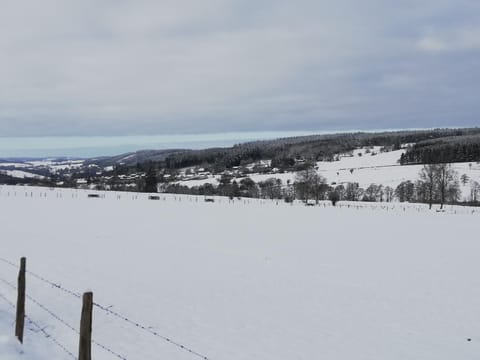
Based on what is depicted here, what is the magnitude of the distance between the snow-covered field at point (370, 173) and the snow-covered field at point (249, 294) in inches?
3285

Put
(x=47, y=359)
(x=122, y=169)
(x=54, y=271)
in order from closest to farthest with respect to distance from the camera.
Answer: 1. (x=47, y=359)
2. (x=54, y=271)
3. (x=122, y=169)

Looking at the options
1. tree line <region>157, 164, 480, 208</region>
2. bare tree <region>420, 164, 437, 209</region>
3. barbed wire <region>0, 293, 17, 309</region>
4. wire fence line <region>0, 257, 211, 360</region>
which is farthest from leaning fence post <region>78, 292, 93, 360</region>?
bare tree <region>420, 164, 437, 209</region>

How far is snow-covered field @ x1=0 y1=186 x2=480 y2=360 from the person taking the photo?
33.1ft

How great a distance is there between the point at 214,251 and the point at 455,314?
1363cm

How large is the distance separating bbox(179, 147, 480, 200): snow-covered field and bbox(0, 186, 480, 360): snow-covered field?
83.4 metres

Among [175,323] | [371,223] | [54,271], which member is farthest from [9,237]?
[371,223]

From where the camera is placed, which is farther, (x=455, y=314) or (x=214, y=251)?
(x=214, y=251)

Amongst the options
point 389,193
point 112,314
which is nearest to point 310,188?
point 389,193

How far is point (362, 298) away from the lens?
597 inches

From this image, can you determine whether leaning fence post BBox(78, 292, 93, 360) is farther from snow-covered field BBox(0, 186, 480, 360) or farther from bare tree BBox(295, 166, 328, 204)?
bare tree BBox(295, 166, 328, 204)

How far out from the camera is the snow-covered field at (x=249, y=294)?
1008 cm

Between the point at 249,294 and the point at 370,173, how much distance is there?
126m

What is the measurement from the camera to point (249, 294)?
1513 centimetres

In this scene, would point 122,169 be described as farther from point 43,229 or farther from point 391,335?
point 391,335
